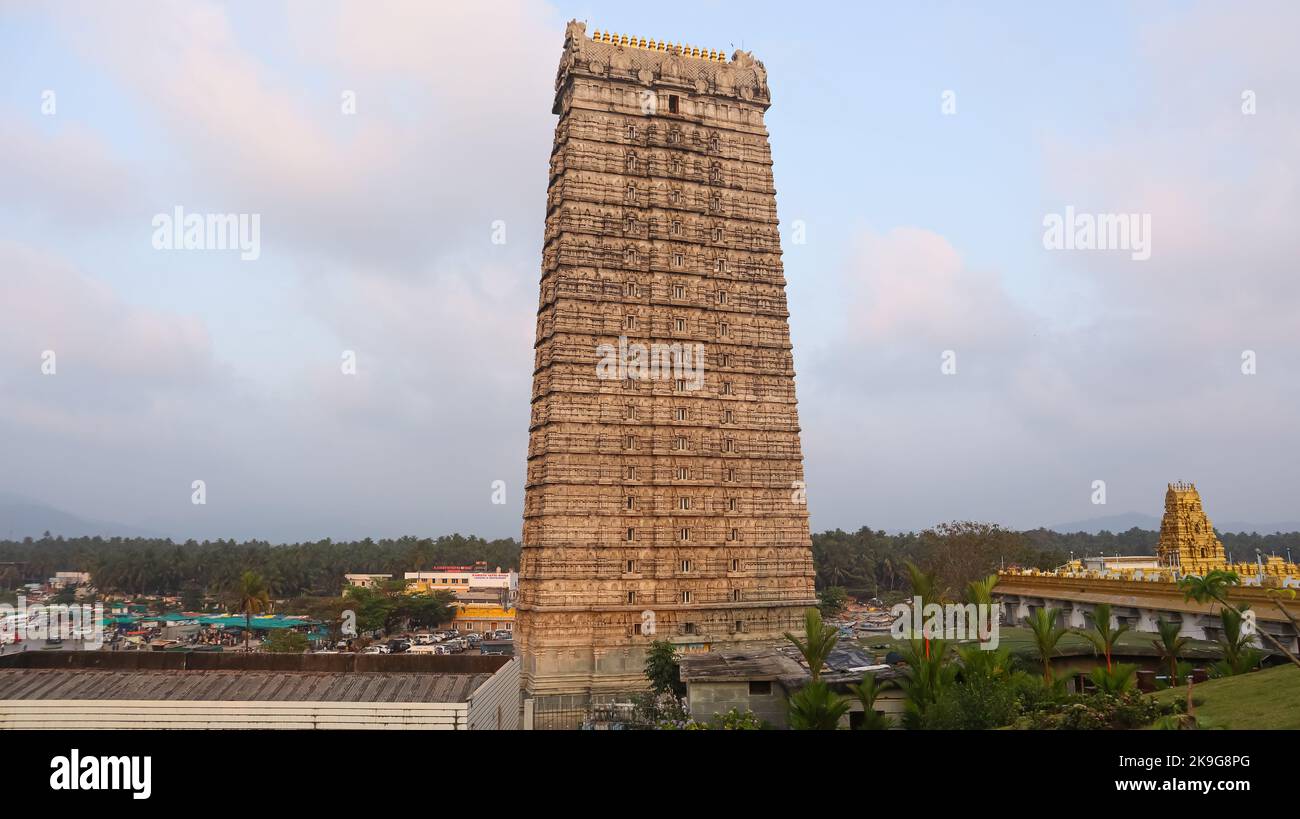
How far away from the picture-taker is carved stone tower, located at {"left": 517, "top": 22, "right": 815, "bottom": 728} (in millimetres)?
45812

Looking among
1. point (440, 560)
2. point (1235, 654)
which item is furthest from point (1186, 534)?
point (440, 560)

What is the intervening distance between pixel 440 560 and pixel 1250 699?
158m

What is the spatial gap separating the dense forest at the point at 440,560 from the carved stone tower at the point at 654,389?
39.3 metres

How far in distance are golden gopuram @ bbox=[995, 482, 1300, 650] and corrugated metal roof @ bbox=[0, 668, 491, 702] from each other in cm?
2312

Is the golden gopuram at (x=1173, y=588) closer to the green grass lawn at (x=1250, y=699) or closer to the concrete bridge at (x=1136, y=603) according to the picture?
the concrete bridge at (x=1136, y=603)

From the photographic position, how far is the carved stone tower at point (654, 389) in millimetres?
45812

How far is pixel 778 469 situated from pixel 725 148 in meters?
19.0

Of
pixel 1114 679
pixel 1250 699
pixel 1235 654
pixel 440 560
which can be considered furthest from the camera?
pixel 440 560

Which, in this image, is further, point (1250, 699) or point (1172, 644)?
point (1172, 644)

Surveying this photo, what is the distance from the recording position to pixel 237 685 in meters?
28.4

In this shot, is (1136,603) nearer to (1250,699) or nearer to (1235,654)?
(1235,654)

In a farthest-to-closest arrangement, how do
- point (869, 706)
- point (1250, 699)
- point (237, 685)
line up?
point (237, 685), point (869, 706), point (1250, 699)
